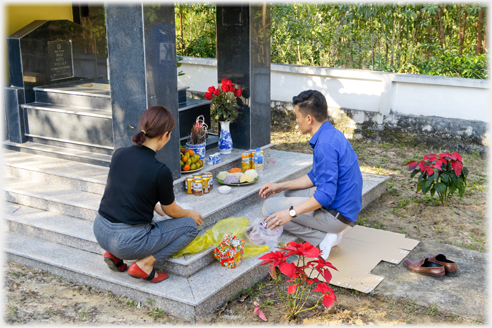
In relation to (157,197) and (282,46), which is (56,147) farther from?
(282,46)

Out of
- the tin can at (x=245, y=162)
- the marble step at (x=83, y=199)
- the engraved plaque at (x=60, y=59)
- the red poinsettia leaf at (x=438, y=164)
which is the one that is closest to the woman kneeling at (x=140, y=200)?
the marble step at (x=83, y=199)

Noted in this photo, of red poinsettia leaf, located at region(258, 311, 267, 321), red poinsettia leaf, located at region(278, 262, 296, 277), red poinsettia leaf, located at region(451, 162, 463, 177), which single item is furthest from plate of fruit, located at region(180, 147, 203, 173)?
red poinsettia leaf, located at region(451, 162, 463, 177)

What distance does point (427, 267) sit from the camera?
4.13 meters

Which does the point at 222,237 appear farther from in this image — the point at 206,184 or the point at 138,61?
the point at 138,61

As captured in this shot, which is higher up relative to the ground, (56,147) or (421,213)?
(56,147)

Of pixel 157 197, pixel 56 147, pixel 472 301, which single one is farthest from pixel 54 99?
pixel 472 301

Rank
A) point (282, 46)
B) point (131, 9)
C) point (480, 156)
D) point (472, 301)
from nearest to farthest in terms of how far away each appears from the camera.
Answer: point (472, 301), point (131, 9), point (480, 156), point (282, 46)

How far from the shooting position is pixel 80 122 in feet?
18.3

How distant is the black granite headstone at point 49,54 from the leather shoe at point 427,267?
506 cm

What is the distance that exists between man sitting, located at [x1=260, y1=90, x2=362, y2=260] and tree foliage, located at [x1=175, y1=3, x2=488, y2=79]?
5.47 meters

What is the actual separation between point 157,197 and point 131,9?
1965mm

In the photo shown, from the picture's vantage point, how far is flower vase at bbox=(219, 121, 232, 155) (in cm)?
596

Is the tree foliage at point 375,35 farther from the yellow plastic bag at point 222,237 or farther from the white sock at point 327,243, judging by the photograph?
the yellow plastic bag at point 222,237

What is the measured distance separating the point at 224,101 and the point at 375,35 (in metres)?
5.22
